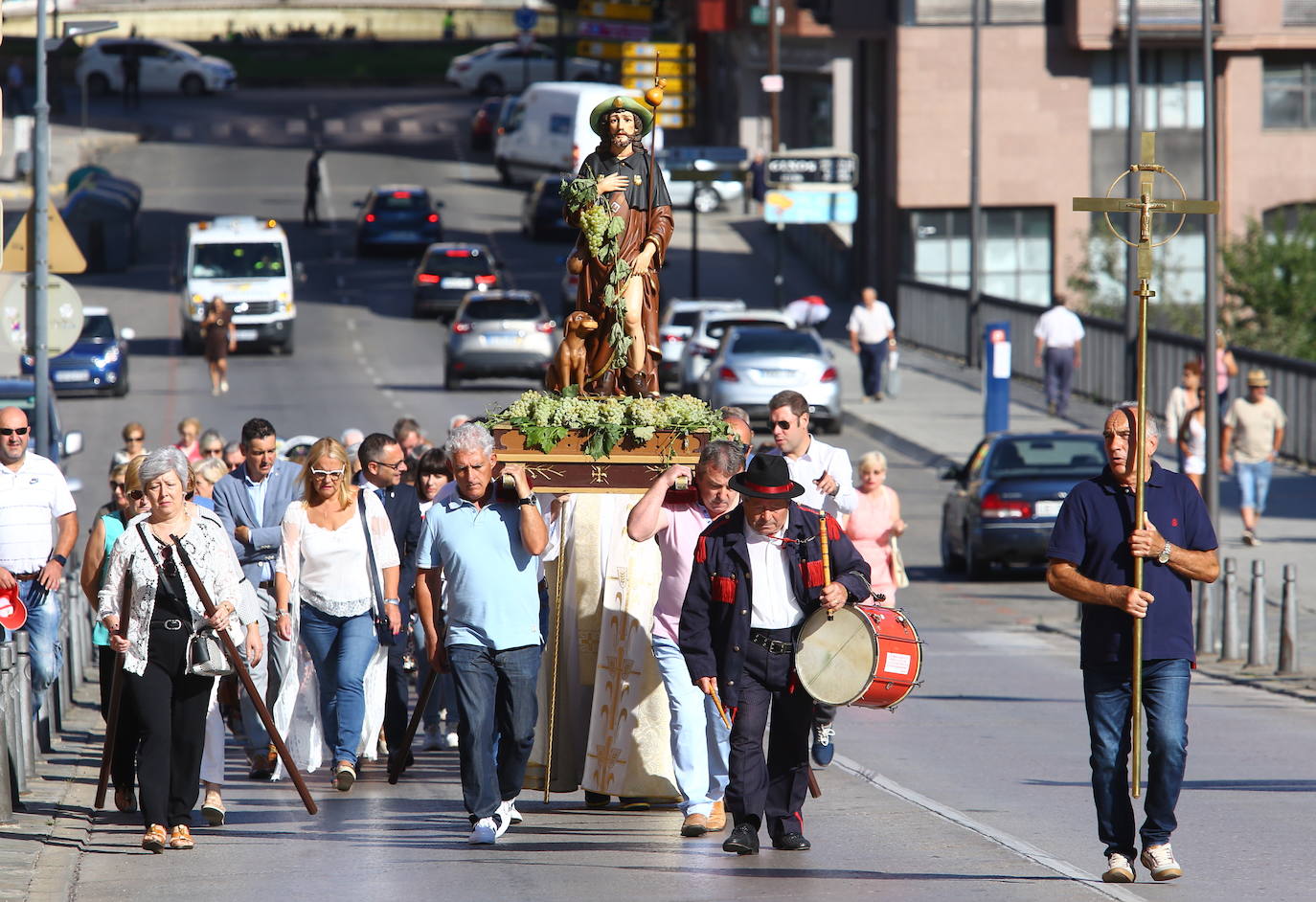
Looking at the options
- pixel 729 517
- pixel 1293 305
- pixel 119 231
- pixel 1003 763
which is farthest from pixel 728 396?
pixel 119 231

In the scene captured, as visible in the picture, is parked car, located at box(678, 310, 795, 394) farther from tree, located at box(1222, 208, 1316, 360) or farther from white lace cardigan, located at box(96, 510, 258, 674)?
white lace cardigan, located at box(96, 510, 258, 674)

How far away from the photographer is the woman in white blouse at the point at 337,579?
38.5 feet

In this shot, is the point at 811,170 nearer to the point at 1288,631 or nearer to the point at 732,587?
the point at 1288,631

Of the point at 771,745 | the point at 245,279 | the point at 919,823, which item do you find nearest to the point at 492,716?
the point at 771,745

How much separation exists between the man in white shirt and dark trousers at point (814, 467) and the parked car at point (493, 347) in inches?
1037

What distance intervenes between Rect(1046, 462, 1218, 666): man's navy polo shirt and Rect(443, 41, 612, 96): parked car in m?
78.8

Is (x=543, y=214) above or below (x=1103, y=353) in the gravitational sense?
above

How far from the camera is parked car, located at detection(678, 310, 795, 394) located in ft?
120

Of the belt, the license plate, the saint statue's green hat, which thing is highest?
the saint statue's green hat

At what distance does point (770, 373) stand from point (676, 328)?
6670 millimetres

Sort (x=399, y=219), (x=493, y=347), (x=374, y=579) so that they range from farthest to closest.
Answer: (x=399, y=219) < (x=493, y=347) < (x=374, y=579)

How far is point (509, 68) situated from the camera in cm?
9094

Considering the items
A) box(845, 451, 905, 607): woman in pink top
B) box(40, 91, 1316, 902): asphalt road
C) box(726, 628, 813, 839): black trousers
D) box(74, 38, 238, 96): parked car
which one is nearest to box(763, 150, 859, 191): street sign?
box(40, 91, 1316, 902): asphalt road

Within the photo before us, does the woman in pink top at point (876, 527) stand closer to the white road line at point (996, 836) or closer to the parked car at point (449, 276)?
the white road line at point (996, 836)
